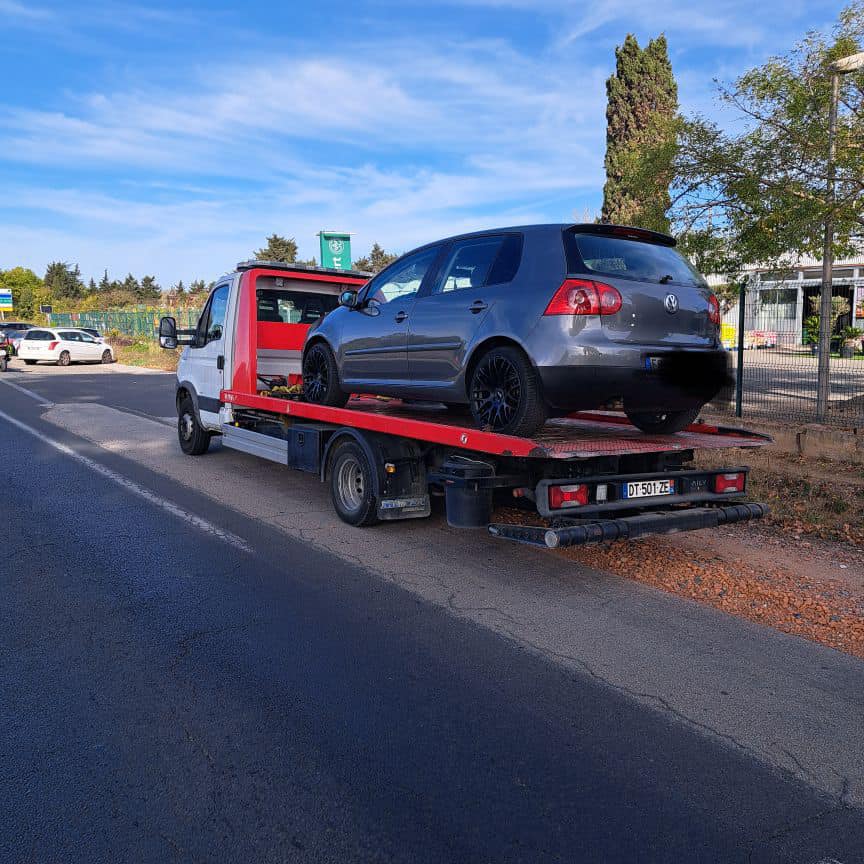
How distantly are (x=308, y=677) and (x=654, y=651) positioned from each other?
6.08ft

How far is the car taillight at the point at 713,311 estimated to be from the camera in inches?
232

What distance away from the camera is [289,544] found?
6379mm

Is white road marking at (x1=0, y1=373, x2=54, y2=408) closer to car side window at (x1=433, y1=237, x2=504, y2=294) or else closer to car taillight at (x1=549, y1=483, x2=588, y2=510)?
car side window at (x1=433, y1=237, x2=504, y2=294)

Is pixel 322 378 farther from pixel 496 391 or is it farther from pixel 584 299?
pixel 584 299

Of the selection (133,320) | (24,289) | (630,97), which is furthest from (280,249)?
(24,289)

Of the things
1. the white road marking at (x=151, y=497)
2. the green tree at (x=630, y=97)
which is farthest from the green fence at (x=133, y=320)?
the white road marking at (x=151, y=497)

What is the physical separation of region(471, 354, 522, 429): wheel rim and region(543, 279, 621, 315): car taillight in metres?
0.53

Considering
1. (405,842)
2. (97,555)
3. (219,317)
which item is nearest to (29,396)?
(219,317)

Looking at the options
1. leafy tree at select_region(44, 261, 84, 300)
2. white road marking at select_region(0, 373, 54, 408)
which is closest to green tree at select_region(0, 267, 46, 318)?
leafy tree at select_region(44, 261, 84, 300)

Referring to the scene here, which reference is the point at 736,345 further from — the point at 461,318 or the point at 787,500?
the point at 461,318

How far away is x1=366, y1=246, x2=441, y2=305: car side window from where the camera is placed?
267 inches

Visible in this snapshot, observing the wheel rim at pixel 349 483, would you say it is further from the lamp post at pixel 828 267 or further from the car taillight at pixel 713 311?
the lamp post at pixel 828 267

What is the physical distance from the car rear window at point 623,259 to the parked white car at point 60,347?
3024cm

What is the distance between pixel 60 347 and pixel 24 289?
72.3 m
